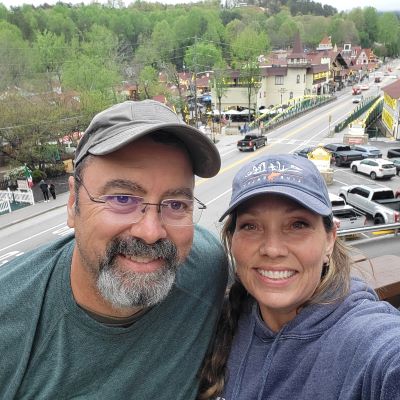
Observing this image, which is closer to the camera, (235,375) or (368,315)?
(368,315)

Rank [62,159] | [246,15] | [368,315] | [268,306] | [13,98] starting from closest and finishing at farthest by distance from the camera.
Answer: [368,315] → [268,306] → [13,98] → [62,159] → [246,15]

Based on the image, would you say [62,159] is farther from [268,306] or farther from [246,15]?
[246,15]

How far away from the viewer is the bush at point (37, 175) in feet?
85.9

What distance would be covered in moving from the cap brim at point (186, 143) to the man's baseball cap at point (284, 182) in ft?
0.60

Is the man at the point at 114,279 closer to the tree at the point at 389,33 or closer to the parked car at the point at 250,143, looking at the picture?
the parked car at the point at 250,143

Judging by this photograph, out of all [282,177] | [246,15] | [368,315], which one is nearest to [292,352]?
[368,315]

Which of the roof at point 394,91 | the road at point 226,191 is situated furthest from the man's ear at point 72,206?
the roof at point 394,91

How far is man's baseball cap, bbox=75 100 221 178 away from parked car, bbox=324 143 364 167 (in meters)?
29.1

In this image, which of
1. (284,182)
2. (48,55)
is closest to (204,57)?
(48,55)

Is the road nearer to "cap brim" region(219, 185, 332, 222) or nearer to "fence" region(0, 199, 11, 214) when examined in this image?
"cap brim" region(219, 185, 332, 222)

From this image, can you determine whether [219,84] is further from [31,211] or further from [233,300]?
[233,300]

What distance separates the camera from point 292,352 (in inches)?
71.6

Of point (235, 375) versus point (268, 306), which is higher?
point (268, 306)

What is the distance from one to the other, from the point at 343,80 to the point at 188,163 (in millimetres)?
98348
